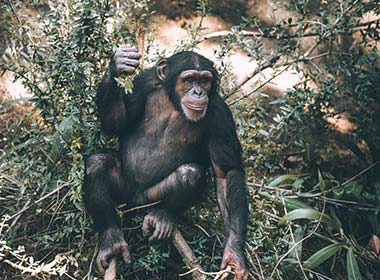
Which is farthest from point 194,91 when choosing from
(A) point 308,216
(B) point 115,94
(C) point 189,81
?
(A) point 308,216

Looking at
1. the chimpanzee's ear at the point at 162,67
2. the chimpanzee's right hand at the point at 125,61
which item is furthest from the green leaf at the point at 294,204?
the chimpanzee's right hand at the point at 125,61

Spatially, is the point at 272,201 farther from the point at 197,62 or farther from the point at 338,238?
the point at 197,62

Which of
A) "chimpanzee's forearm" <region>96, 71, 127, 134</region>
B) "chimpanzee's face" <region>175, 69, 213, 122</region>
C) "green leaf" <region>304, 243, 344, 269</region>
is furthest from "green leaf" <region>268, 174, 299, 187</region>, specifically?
"chimpanzee's forearm" <region>96, 71, 127, 134</region>

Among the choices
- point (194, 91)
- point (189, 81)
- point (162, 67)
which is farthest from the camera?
point (162, 67)

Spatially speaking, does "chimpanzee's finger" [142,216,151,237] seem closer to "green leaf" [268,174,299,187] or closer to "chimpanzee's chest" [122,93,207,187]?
"chimpanzee's chest" [122,93,207,187]

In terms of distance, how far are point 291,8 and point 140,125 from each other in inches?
103

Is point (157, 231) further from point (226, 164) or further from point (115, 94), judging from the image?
point (115, 94)

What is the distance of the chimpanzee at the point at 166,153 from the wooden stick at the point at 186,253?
0.09 meters

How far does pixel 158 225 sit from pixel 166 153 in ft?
2.48

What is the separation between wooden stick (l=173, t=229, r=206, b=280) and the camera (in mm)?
5977

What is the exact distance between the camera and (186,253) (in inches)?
241

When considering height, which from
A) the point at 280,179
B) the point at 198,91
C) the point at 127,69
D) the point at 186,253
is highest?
the point at 127,69

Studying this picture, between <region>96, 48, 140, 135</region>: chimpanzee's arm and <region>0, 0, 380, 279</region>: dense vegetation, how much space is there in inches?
8.3

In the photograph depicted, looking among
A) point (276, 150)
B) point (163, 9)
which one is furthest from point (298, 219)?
point (163, 9)
